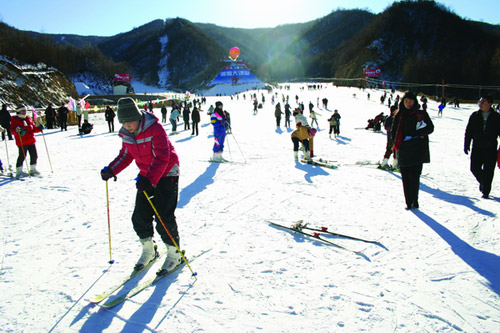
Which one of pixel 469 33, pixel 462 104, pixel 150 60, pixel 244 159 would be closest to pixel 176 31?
pixel 150 60

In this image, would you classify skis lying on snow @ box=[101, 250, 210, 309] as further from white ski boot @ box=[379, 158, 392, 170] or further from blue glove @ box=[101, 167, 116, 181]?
white ski boot @ box=[379, 158, 392, 170]

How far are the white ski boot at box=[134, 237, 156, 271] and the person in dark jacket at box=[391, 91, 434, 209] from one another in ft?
12.0

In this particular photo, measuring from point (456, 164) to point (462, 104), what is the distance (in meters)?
29.7

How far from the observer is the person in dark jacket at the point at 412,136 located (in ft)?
14.1

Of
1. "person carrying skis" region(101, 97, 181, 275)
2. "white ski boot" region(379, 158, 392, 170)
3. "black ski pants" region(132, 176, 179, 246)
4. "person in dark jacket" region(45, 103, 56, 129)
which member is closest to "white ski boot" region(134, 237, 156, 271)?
"person carrying skis" region(101, 97, 181, 275)

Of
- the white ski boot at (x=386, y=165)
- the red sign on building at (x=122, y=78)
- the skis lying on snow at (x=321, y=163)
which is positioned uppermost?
the red sign on building at (x=122, y=78)

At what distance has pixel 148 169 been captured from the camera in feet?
8.86

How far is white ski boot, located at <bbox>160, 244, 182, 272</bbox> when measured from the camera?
10.1 ft

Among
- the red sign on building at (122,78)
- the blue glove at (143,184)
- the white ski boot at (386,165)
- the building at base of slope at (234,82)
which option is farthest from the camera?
the building at base of slope at (234,82)

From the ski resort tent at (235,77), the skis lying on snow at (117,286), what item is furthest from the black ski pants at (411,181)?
the ski resort tent at (235,77)

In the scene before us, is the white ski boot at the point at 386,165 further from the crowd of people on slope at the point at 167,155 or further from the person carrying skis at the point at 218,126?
the person carrying skis at the point at 218,126

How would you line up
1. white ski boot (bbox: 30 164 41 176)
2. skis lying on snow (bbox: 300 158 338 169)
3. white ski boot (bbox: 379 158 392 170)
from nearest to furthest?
white ski boot (bbox: 30 164 41 176) < white ski boot (bbox: 379 158 392 170) < skis lying on snow (bbox: 300 158 338 169)

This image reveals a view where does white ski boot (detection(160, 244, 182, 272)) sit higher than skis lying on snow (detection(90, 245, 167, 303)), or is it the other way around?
white ski boot (detection(160, 244, 182, 272))

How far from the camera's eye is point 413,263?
318 cm
